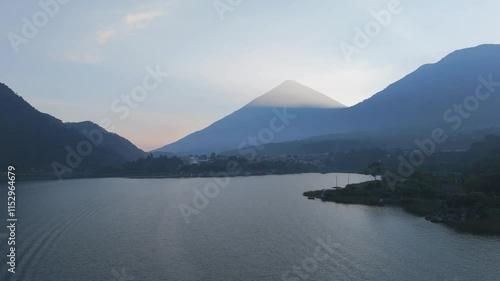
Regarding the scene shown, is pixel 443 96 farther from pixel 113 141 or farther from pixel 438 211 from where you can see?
pixel 438 211

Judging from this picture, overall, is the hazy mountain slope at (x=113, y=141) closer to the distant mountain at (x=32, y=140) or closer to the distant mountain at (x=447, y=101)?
the distant mountain at (x=32, y=140)

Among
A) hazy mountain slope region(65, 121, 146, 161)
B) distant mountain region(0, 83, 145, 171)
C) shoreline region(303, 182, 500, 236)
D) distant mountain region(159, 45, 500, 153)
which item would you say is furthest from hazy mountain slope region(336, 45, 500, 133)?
distant mountain region(0, 83, 145, 171)
